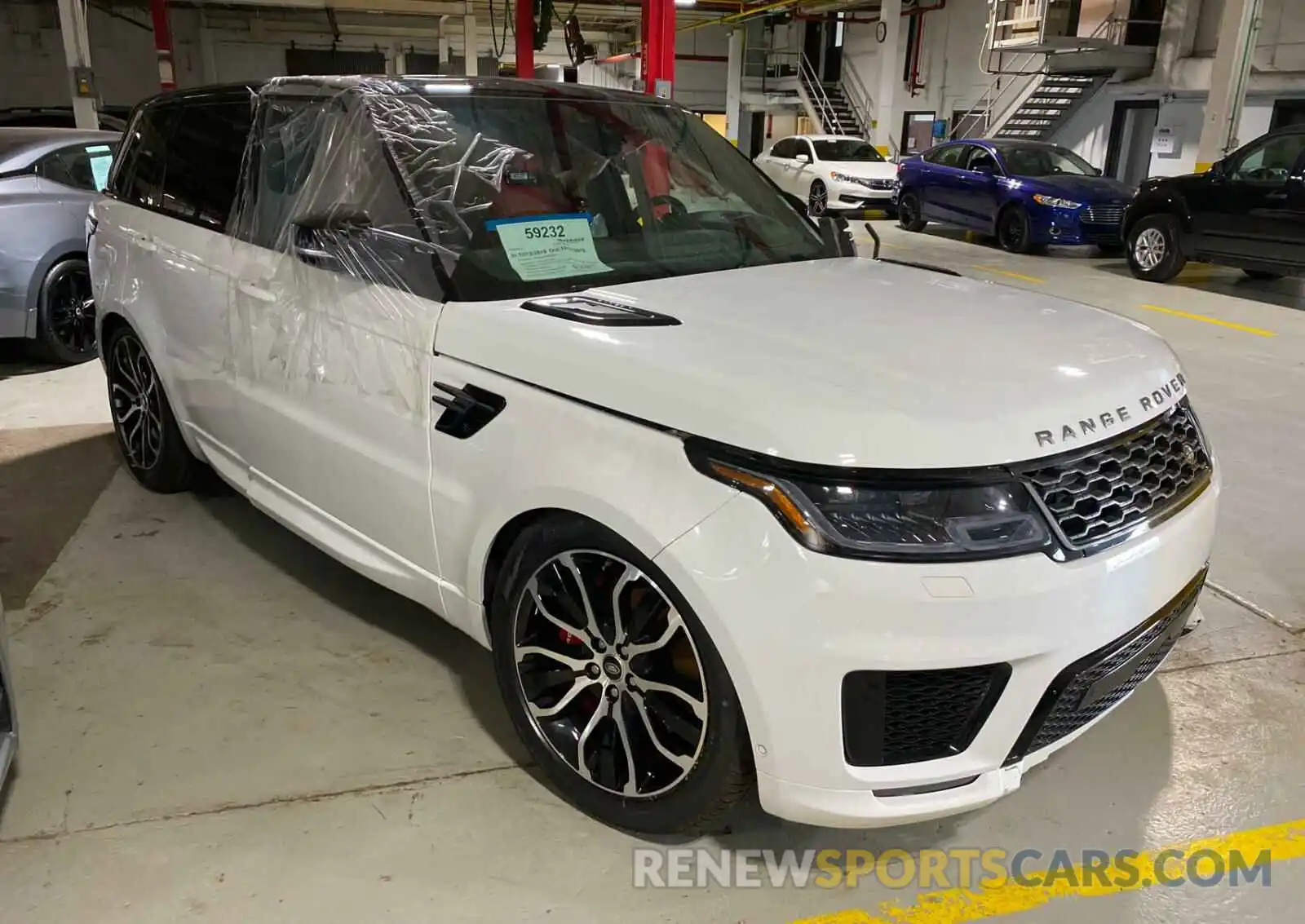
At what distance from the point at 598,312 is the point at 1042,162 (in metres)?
12.0

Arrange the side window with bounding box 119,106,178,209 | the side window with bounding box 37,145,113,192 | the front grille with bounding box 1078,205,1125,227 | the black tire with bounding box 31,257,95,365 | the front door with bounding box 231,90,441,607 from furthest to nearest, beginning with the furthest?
the front grille with bounding box 1078,205,1125,227
the side window with bounding box 37,145,113,192
the black tire with bounding box 31,257,95,365
the side window with bounding box 119,106,178,209
the front door with bounding box 231,90,441,607

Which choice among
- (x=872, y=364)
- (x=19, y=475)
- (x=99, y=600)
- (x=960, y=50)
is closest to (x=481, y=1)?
(x=960, y=50)

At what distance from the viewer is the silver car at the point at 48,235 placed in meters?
5.79

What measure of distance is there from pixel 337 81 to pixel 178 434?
172 cm

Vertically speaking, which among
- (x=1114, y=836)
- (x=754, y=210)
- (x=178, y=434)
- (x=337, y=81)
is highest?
(x=337, y=81)

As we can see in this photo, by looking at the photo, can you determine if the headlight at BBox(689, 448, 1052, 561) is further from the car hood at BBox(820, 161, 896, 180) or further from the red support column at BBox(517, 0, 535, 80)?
the car hood at BBox(820, 161, 896, 180)

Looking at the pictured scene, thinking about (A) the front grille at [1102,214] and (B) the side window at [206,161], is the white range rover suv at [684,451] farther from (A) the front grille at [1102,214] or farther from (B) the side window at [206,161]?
(A) the front grille at [1102,214]

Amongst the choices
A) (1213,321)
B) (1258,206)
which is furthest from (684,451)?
(1258,206)

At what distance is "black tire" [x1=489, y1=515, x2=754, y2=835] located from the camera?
6.34 ft

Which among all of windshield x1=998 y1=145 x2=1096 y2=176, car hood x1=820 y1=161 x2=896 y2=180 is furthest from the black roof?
car hood x1=820 y1=161 x2=896 y2=180

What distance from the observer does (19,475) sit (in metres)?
4.45

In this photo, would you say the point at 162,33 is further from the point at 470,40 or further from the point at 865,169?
the point at 865,169

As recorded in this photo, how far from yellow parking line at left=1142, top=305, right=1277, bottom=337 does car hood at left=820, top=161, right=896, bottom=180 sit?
726cm

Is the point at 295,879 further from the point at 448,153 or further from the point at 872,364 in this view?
the point at 448,153
